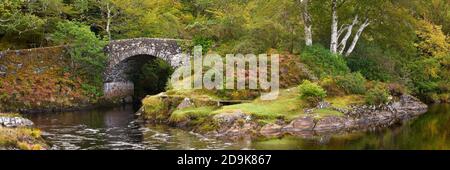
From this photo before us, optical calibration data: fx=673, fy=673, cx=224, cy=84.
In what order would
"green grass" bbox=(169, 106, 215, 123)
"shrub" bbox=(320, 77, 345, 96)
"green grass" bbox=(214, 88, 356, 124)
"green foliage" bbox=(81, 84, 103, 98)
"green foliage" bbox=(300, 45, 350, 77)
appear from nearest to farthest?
"green grass" bbox=(214, 88, 356, 124), "green grass" bbox=(169, 106, 215, 123), "shrub" bbox=(320, 77, 345, 96), "green foliage" bbox=(300, 45, 350, 77), "green foliage" bbox=(81, 84, 103, 98)

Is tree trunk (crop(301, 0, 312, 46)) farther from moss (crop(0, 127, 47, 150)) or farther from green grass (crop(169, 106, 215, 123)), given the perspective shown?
moss (crop(0, 127, 47, 150))

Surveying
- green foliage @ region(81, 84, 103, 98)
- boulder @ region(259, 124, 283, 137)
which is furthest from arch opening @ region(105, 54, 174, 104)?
boulder @ region(259, 124, 283, 137)

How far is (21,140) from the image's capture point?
77.4ft

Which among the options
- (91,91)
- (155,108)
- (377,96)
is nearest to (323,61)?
(377,96)

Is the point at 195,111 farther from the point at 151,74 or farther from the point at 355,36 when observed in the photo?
the point at 151,74

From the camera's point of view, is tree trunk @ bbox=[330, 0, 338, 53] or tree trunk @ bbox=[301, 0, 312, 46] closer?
tree trunk @ bbox=[301, 0, 312, 46]

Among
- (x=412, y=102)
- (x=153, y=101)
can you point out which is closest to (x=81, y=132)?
(x=153, y=101)

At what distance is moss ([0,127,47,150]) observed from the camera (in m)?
22.5

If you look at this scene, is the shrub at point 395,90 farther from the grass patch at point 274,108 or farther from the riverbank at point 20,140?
the riverbank at point 20,140

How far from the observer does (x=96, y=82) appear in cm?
4397

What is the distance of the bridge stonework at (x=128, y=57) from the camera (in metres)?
42.5

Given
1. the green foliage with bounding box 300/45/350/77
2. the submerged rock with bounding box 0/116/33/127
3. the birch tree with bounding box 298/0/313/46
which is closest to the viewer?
the submerged rock with bounding box 0/116/33/127

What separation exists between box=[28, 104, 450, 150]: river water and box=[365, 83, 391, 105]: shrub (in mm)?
1904

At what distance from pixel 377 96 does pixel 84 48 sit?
1901cm
